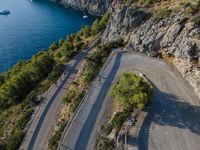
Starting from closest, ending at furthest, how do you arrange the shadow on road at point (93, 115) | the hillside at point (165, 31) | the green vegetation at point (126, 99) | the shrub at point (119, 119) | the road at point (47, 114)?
the shrub at point (119, 119) → the green vegetation at point (126, 99) → the shadow on road at point (93, 115) → the road at point (47, 114) → the hillside at point (165, 31)

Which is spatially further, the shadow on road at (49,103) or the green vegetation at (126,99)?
the shadow on road at (49,103)

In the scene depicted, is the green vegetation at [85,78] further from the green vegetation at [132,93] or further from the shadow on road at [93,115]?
the green vegetation at [132,93]

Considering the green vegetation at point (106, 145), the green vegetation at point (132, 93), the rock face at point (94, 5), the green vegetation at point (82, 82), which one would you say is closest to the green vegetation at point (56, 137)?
the green vegetation at point (82, 82)

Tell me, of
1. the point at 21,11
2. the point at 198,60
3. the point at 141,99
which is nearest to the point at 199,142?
the point at 141,99

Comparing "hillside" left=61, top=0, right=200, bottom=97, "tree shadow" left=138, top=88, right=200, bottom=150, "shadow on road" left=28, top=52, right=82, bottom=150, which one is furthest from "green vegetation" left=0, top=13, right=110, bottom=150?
"tree shadow" left=138, top=88, right=200, bottom=150

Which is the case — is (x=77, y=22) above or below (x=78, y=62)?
below

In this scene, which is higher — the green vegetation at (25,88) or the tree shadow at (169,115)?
the tree shadow at (169,115)

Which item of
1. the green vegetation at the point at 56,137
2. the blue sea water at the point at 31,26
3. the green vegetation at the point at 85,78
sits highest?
the green vegetation at the point at 85,78

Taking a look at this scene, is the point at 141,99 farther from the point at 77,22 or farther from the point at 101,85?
the point at 77,22
